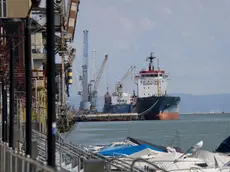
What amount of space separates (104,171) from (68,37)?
101m

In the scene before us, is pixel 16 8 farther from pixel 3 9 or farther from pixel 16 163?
pixel 16 163

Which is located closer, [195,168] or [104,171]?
[104,171]

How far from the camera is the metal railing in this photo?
13.2 m

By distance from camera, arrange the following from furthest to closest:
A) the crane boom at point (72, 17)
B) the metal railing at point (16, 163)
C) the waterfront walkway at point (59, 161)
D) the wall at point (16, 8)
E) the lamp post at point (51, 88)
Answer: the crane boom at point (72, 17)
the wall at point (16, 8)
the lamp post at point (51, 88)
the waterfront walkway at point (59, 161)
the metal railing at point (16, 163)

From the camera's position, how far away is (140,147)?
44.6 metres

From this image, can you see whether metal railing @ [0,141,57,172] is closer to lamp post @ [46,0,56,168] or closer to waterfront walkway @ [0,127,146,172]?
waterfront walkway @ [0,127,146,172]

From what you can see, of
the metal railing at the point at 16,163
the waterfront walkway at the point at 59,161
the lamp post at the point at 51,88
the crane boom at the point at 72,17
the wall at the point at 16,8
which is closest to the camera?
the metal railing at the point at 16,163

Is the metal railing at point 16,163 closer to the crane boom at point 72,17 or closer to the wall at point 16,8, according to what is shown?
the wall at point 16,8

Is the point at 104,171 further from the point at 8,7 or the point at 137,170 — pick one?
the point at 8,7

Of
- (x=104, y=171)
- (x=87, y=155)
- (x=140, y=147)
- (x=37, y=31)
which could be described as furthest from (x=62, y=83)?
(x=104, y=171)

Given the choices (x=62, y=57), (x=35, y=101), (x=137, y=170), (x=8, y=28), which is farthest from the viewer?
(x=62, y=57)

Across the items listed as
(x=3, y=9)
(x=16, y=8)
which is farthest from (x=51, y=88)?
(x=16, y=8)

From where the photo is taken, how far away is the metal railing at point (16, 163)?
43.3ft

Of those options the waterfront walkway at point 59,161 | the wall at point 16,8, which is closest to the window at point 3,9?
the wall at point 16,8
